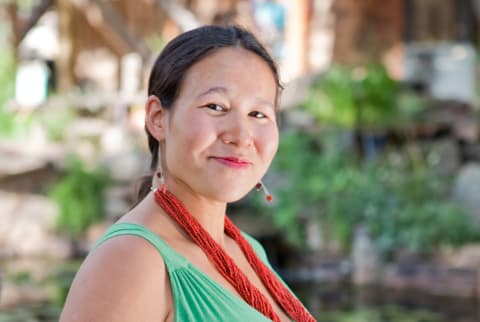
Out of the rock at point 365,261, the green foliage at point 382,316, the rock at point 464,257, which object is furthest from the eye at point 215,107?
the rock at point 365,261

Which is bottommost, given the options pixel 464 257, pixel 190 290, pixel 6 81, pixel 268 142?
pixel 464 257

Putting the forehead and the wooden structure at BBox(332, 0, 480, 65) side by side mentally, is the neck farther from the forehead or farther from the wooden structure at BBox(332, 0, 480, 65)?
the wooden structure at BBox(332, 0, 480, 65)

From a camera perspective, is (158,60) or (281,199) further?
(281,199)

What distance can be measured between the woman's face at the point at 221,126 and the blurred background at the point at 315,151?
5054 mm

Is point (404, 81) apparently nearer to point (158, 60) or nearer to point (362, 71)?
point (362, 71)

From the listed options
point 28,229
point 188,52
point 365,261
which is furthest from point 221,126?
point 28,229

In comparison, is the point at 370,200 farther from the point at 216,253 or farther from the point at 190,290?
the point at 190,290

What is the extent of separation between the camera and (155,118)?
5.66 ft

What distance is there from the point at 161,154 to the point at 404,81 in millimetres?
12360

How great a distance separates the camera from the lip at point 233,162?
1.63 m

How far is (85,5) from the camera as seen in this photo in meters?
15.2

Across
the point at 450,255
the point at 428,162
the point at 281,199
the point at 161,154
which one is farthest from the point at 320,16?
the point at 161,154

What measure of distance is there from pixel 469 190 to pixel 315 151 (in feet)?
7.03

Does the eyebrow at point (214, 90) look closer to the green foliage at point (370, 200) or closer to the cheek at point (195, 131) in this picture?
the cheek at point (195, 131)
